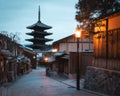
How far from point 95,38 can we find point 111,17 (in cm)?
395

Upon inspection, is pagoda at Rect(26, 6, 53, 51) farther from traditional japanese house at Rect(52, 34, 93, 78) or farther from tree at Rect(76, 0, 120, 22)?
tree at Rect(76, 0, 120, 22)

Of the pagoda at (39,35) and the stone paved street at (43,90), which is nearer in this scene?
the stone paved street at (43,90)

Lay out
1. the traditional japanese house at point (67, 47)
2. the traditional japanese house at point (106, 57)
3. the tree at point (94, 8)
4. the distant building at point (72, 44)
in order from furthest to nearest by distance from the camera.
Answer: the distant building at point (72, 44)
the traditional japanese house at point (67, 47)
the tree at point (94, 8)
the traditional japanese house at point (106, 57)

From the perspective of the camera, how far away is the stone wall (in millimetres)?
21300

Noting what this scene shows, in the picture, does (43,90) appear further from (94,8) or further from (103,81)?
(94,8)

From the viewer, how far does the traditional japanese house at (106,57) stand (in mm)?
22467

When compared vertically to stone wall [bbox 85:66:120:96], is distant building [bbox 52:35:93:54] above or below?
above

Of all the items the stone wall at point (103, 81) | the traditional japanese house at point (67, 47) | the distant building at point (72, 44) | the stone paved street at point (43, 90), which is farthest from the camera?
the distant building at point (72, 44)

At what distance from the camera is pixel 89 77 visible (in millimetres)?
27000

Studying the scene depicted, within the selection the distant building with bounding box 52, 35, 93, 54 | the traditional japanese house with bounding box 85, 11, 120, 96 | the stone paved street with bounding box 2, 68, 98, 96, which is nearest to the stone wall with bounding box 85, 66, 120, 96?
the traditional japanese house with bounding box 85, 11, 120, 96

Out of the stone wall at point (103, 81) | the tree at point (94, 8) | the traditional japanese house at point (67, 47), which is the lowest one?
the stone wall at point (103, 81)

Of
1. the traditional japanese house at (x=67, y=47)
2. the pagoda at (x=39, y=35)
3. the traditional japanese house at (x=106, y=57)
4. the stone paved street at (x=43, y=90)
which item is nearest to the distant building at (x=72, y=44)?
the traditional japanese house at (x=67, y=47)

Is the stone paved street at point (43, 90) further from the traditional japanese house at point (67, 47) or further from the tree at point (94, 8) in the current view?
the traditional japanese house at point (67, 47)

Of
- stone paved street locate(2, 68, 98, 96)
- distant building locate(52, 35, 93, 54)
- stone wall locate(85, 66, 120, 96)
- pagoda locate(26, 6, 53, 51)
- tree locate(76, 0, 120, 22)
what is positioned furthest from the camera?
pagoda locate(26, 6, 53, 51)
